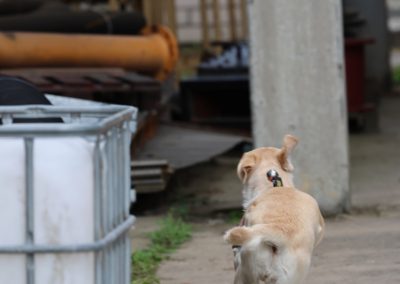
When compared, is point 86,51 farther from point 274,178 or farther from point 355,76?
point 274,178

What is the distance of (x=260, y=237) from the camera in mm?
5039

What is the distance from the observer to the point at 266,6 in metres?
8.98

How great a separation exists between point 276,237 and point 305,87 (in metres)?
4.03

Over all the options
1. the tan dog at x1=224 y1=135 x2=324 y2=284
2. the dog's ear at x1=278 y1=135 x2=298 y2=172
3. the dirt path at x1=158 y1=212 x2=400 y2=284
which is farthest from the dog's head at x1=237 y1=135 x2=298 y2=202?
the dirt path at x1=158 y1=212 x2=400 y2=284

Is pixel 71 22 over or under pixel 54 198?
over

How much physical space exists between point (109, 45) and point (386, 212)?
3377 mm

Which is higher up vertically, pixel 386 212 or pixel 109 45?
pixel 109 45

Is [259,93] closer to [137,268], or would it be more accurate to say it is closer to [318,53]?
[318,53]

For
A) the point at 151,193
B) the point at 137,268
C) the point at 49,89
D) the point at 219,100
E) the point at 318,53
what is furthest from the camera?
the point at 219,100

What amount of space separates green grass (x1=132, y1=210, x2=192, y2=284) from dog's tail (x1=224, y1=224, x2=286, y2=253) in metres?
1.95

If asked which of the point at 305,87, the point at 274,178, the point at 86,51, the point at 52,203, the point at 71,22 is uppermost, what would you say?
the point at 71,22

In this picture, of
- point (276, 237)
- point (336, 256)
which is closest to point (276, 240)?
point (276, 237)

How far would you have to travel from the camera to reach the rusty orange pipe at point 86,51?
33.2ft

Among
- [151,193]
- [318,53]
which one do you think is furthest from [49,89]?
[318,53]
